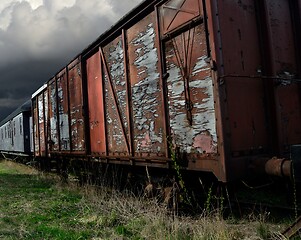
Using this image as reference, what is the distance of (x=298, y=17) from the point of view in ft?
17.0

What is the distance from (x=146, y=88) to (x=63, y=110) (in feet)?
19.0

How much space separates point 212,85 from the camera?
14.0 ft

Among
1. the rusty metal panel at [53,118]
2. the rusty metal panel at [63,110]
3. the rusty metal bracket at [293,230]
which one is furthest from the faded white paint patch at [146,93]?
the rusty metal panel at [53,118]

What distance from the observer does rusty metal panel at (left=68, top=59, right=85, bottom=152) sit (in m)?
9.02

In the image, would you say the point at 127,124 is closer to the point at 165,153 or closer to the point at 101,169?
the point at 165,153

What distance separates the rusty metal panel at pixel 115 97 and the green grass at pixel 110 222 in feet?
3.48

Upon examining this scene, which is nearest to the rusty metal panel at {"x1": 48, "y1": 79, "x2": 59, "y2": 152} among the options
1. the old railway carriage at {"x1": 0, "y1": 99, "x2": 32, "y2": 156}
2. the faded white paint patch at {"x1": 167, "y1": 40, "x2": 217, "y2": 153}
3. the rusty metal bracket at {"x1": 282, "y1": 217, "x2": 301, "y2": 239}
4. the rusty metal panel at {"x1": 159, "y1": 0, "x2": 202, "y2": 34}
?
the old railway carriage at {"x1": 0, "y1": 99, "x2": 32, "y2": 156}

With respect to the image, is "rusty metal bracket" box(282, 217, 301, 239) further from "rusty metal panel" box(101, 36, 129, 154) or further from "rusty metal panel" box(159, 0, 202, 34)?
"rusty metal panel" box(101, 36, 129, 154)

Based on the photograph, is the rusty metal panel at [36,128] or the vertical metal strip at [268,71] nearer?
the vertical metal strip at [268,71]

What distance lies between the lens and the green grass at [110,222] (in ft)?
13.6

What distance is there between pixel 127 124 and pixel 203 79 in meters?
2.39

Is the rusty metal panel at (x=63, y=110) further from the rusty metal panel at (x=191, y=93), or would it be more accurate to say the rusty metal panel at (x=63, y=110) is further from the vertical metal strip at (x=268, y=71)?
the vertical metal strip at (x=268, y=71)

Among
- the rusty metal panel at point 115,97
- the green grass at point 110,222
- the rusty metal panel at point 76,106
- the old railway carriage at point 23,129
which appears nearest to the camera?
the green grass at point 110,222

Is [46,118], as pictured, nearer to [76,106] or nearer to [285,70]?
[76,106]
